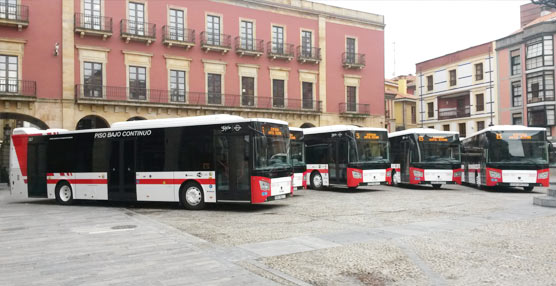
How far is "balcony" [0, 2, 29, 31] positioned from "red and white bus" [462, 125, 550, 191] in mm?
24292

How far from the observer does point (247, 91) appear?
3353cm

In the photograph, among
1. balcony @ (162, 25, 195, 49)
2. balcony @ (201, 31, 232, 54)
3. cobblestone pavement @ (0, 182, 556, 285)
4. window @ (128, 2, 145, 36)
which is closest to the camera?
cobblestone pavement @ (0, 182, 556, 285)

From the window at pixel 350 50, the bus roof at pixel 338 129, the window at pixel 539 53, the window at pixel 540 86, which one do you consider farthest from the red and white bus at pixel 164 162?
the window at pixel 539 53

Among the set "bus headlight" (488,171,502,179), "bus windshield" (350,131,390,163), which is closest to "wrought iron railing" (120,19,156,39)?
"bus windshield" (350,131,390,163)

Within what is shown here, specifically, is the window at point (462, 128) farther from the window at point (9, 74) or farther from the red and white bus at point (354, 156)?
the window at point (9, 74)

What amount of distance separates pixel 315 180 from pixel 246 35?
14632 mm

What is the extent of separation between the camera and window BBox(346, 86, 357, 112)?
37.7 meters

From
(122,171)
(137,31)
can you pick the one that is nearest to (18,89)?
(137,31)

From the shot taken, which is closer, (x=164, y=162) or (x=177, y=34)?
(x=164, y=162)

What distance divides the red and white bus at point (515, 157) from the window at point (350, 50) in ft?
59.1

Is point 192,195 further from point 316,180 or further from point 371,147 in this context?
point 316,180

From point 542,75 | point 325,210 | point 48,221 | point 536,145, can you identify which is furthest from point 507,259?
point 542,75

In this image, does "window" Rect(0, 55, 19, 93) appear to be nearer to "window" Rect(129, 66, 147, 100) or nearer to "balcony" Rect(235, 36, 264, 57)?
"window" Rect(129, 66, 147, 100)

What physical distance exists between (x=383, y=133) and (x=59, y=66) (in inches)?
731
